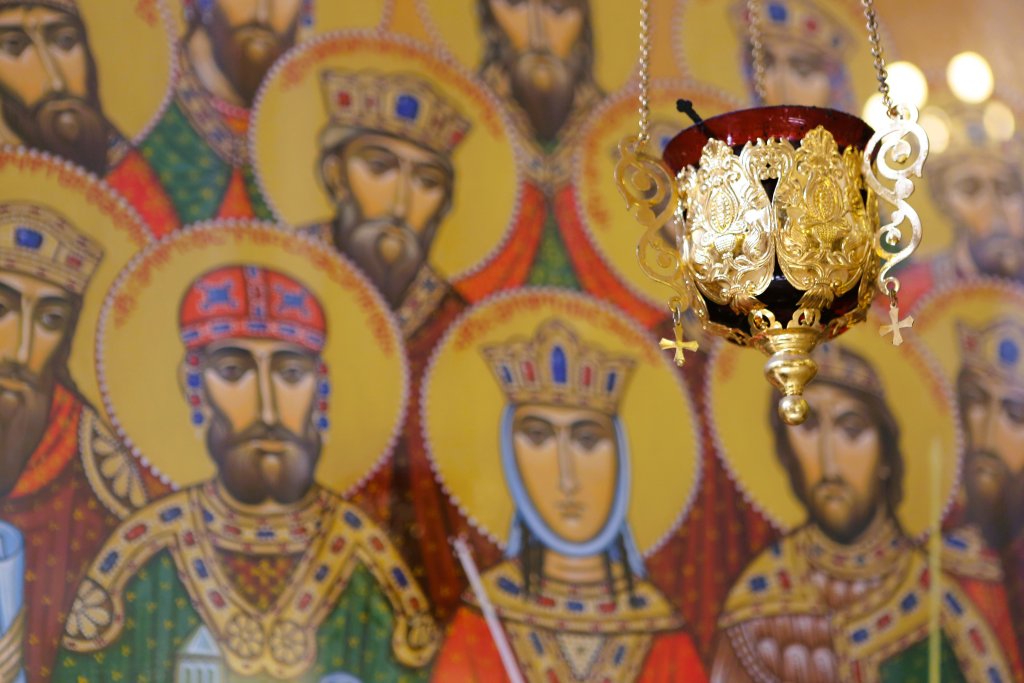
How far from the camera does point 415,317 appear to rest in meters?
4.49

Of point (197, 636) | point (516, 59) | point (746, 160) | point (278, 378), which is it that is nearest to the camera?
point (746, 160)

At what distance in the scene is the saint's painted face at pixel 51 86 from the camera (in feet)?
13.6

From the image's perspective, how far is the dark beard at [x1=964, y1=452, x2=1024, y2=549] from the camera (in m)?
4.94

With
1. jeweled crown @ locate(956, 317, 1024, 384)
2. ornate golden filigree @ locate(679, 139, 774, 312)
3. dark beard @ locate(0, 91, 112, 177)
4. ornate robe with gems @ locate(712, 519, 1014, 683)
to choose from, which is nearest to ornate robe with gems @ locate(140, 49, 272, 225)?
dark beard @ locate(0, 91, 112, 177)

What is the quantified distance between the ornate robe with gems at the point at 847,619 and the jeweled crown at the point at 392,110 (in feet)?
5.75

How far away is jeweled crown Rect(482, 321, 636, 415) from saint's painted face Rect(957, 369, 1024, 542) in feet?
4.21

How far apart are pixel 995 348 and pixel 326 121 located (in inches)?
99.0

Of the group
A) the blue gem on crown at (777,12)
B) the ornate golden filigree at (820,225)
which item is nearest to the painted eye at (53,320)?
the ornate golden filigree at (820,225)

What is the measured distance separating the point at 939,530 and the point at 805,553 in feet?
1.69

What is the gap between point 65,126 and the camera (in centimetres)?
419

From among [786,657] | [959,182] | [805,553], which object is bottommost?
[786,657]

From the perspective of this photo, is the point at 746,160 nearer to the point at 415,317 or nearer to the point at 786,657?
the point at 415,317

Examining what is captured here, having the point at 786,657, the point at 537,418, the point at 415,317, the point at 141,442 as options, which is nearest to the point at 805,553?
the point at 786,657

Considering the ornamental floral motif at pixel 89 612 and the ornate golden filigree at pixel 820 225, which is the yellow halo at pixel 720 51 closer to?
the ornate golden filigree at pixel 820 225
